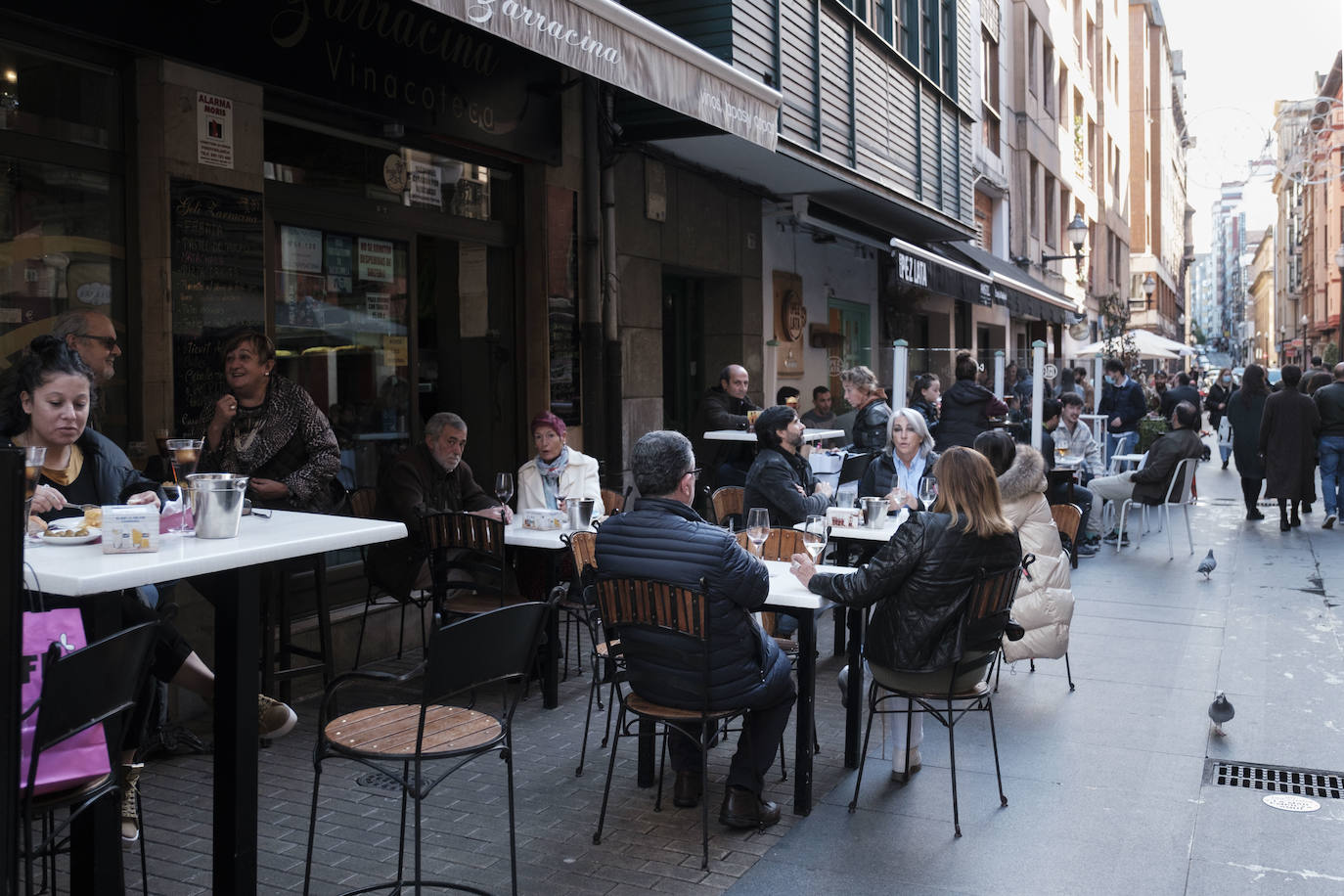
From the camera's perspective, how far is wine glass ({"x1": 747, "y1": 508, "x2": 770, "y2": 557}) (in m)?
5.10

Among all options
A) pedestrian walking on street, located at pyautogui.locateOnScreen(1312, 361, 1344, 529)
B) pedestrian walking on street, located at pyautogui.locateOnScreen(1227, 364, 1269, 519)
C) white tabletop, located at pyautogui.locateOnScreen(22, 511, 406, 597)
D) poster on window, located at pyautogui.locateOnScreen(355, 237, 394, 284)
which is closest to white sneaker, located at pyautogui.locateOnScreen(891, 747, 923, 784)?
white tabletop, located at pyautogui.locateOnScreen(22, 511, 406, 597)

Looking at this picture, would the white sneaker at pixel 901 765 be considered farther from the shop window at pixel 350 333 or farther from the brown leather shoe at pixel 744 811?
the shop window at pixel 350 333

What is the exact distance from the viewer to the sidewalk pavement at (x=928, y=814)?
412 centimetres

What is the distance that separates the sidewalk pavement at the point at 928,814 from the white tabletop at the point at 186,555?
4.11 feet

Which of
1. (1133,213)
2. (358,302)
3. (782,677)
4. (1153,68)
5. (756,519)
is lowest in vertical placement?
(782,677)

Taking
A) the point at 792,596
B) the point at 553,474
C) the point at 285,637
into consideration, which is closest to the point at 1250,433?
the point at 553,474

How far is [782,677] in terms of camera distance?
4.49 metres

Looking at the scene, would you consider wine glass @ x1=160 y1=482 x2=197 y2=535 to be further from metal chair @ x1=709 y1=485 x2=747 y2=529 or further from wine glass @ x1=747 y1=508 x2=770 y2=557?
metal chair @ x1=709 y1=485 x2=747 y2=529

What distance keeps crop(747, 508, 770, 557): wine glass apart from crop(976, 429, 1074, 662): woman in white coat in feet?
5.22

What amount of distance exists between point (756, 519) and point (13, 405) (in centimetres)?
280

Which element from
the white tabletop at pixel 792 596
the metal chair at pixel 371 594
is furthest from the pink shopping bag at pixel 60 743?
the metal chair at pixel 371 594

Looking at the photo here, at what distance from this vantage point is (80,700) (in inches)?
108

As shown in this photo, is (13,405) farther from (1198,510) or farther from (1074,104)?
(1074,104)

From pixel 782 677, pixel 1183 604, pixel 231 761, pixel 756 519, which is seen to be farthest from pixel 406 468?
pixel 1183 604
